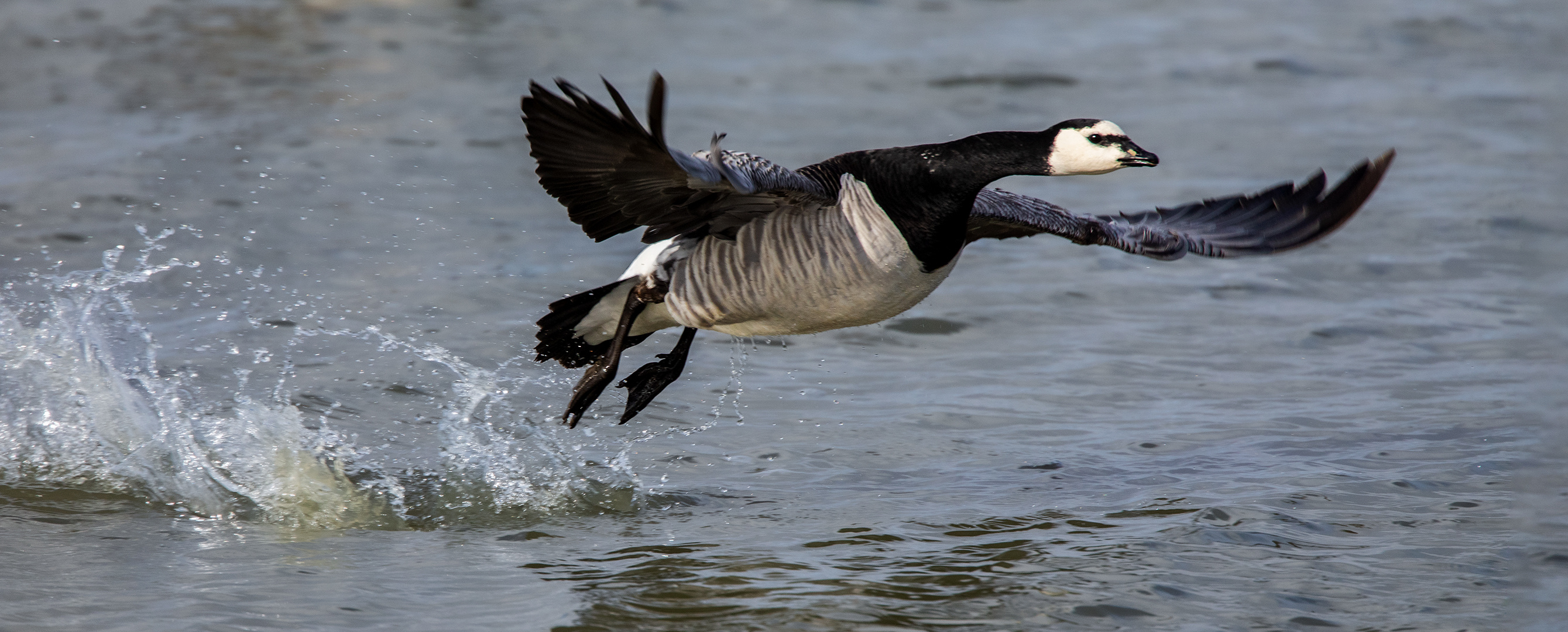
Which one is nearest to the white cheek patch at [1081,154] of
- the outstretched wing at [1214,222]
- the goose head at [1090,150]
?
the goose head at [1090,150]

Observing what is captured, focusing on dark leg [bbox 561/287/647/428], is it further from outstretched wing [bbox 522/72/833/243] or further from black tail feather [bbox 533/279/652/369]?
outstretched wing [bbox 522/72/833/243]

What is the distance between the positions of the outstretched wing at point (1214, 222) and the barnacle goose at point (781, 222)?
1 cm

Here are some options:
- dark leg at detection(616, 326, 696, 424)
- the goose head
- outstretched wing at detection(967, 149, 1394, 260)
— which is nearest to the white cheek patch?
the goose head

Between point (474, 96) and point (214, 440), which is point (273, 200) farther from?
point (214, 440)

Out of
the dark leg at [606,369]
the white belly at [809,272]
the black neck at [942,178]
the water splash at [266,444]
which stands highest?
the black neck at [942,178]

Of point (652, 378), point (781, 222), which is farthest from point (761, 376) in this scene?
point (781, 222)

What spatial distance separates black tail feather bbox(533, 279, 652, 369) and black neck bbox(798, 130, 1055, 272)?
1296 millimetres

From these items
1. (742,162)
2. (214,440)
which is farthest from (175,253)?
(742,162)

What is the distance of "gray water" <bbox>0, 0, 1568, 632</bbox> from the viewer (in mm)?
5418

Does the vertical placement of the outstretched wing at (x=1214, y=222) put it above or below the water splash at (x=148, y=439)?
above

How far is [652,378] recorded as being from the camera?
271 inches

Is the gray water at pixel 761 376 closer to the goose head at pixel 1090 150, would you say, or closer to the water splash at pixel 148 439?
the water splash at pixel 148 439

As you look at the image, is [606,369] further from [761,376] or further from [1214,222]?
[1214,222]

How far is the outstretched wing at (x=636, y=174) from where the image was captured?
16.4ft
